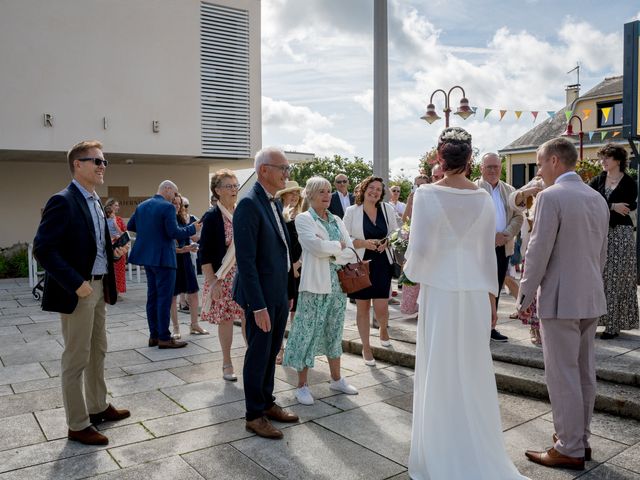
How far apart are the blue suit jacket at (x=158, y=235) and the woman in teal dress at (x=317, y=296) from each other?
7.60ft

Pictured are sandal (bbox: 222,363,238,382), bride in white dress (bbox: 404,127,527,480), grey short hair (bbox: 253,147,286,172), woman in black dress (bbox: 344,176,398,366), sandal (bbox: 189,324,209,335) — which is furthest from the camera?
sandal (bbox: 189,324,209,335)

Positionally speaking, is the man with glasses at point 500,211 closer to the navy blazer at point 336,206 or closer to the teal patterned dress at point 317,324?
the teal patterned dress at point 317,324

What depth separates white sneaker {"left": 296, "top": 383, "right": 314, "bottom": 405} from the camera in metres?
4.92

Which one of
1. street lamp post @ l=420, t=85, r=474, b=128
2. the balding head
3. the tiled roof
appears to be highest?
the tiled roof

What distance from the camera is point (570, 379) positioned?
358 centimetres

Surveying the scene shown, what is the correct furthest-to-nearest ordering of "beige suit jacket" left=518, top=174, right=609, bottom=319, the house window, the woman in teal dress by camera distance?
the house window
the woman in teal dress
"beige suit jacket" left=518, top=174, right=609, bottom=319

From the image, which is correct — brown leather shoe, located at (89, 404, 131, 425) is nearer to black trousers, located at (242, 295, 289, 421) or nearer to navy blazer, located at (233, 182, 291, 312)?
black trousers, located at (242, 295, 289, 421)

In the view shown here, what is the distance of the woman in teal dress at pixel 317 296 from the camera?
504 cm

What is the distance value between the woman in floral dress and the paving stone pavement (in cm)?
48

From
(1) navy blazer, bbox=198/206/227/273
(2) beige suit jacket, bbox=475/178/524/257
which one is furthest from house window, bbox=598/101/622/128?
(1) navy blazer, bbox=198/206/227/273

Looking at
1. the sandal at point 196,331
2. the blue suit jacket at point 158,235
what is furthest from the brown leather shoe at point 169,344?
the blue suit jacket at point 158,235

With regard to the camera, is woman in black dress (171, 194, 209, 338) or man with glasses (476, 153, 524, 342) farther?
woman in black dress (171, 194, 209, 338)

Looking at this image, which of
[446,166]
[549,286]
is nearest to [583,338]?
[549,286]

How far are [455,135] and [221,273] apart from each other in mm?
3019
